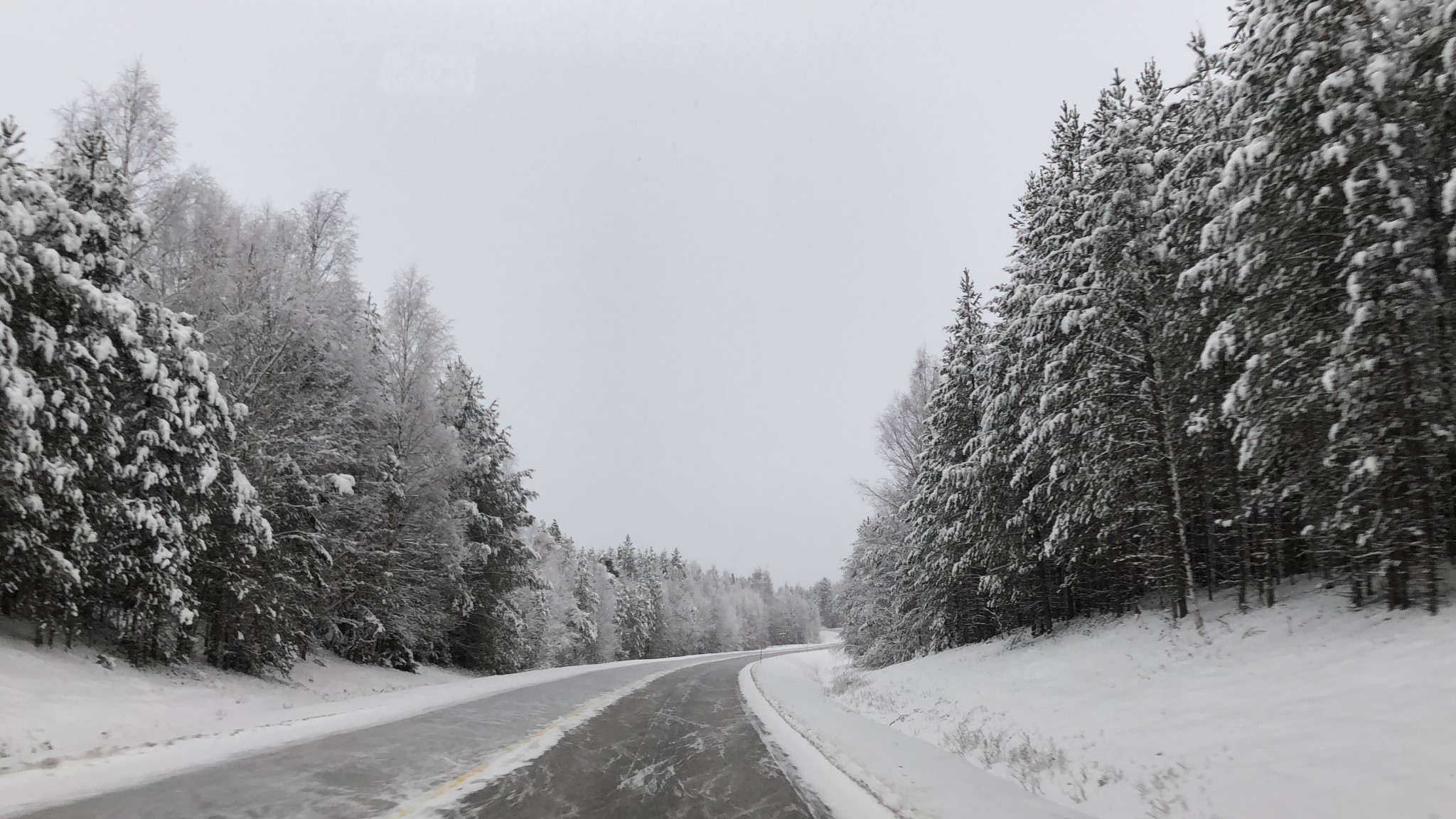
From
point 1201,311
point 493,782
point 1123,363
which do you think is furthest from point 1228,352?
point 493,782

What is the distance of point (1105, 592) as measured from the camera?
1750 centimetres

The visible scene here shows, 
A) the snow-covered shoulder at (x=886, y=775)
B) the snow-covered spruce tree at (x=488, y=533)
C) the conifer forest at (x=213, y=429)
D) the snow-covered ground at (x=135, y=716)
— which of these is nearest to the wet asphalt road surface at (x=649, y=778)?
the snow-covered shoulder at (x=886, y=775)

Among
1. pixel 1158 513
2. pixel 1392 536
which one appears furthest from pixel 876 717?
Answer: pixel 1392 536

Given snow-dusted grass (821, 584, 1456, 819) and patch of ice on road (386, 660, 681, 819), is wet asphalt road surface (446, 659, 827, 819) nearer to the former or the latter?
patch of ice on road (386, 660, 681, 819)

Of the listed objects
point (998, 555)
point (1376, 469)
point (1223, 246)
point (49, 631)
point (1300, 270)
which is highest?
point (1223, 246)

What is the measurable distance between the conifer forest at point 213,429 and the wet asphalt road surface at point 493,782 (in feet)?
18.4

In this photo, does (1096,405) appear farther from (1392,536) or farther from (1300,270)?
(1392,536)

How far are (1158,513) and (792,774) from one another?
11353mm

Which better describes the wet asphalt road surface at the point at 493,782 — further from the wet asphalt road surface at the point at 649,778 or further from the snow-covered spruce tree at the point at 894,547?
the snow-covered spruce tree at the point at 894,547

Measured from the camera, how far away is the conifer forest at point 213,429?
33.6 feet

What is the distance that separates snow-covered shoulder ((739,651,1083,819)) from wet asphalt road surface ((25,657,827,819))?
1.80ft

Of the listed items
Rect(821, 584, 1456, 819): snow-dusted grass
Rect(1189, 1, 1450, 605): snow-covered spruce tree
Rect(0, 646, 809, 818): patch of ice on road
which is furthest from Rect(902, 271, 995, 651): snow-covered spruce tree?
Rect(0, 646, 809, 818): patch of ice on road

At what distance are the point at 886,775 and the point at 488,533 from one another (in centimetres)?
2112

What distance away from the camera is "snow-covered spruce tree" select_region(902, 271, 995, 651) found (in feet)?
66.5
